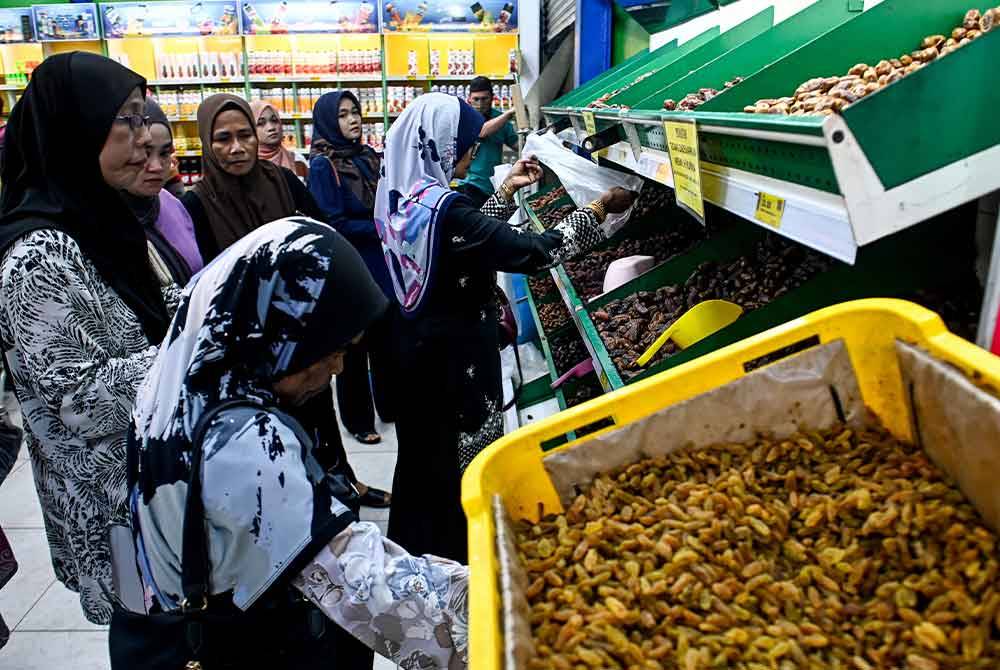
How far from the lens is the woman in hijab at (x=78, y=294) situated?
Result: 1693 millimetres

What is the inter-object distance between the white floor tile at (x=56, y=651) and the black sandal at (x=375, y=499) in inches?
53.4

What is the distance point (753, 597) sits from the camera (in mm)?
936

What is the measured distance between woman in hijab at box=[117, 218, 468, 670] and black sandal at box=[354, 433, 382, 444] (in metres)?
3.35

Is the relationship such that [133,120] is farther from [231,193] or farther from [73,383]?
[231,193]

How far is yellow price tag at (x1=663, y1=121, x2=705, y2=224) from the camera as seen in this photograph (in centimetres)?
134

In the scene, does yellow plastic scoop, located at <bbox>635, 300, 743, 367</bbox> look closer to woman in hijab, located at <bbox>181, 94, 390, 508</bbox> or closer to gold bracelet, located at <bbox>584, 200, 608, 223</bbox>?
gold bracelet, located at <bbox>584, 200, 608, 223</bbox>

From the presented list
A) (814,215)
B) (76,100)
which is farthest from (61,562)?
(814,215)

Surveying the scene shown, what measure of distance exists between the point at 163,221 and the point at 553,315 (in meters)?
1.73

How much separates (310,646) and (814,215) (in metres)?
1.07

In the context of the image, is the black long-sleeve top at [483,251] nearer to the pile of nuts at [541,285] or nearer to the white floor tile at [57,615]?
the pile of nuts at [541,285]

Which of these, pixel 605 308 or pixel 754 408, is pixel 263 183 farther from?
pixel 754 408

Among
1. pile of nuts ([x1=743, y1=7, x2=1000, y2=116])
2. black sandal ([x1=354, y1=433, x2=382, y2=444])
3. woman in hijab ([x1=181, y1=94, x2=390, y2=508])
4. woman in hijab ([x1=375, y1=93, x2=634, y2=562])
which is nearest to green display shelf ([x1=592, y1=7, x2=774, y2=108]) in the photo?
woman in hijab ([x1=375, y1=93, x2=634, y2=562])

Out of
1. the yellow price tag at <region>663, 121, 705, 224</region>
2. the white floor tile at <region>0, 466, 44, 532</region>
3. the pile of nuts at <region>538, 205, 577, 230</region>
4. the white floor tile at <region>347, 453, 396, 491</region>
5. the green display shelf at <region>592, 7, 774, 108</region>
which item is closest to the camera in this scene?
the yellow price tag at <region>663, 121, 705, 224</region>

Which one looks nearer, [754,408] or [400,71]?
[754,408]
